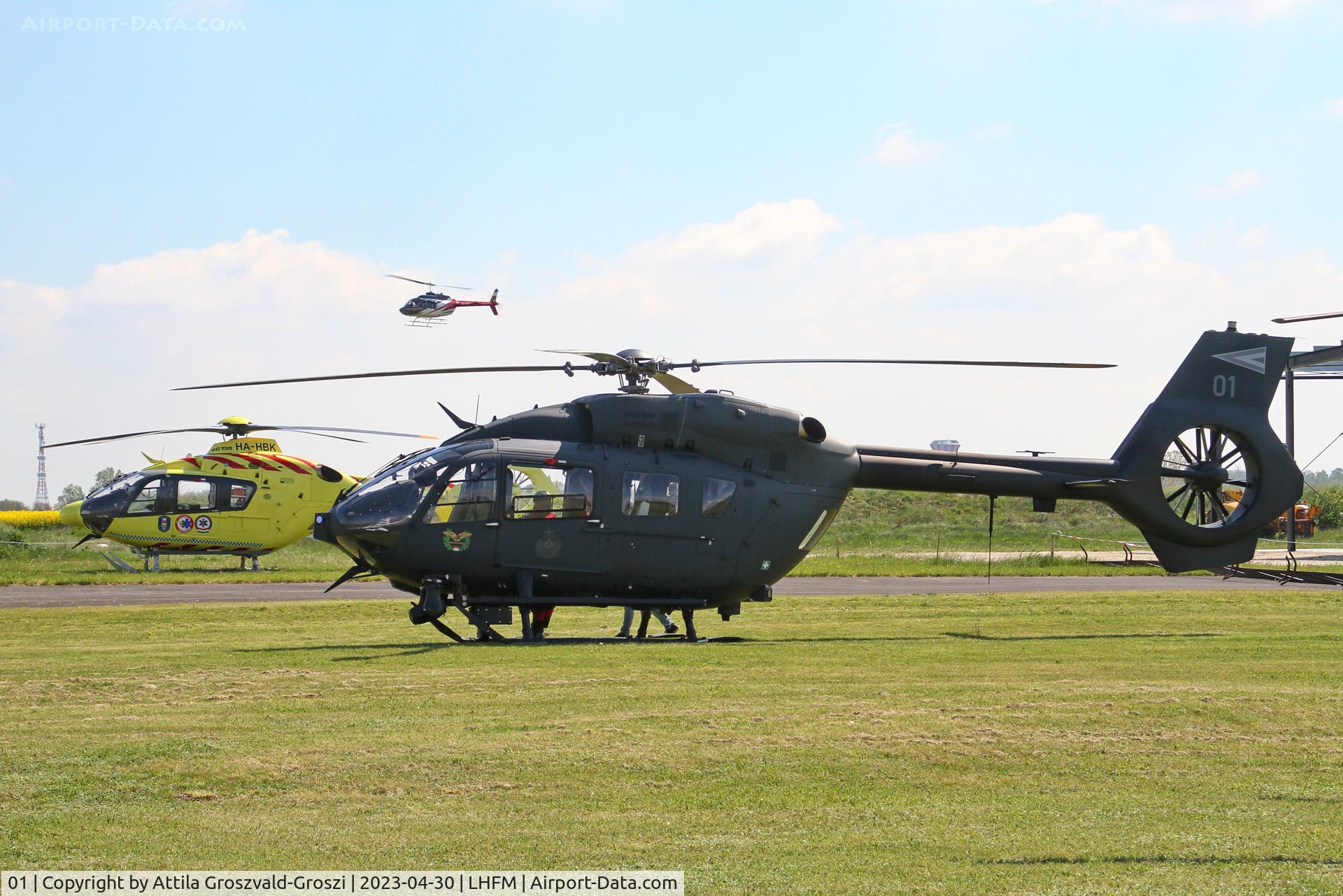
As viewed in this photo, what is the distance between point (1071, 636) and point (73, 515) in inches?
1127

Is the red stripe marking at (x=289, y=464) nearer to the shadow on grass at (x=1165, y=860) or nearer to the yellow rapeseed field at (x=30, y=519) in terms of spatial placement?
the yellow rapeseed field at (x=30, y=519)

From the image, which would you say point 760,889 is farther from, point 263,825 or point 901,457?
point 901,457

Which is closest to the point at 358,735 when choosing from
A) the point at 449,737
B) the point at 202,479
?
the point at 449,737

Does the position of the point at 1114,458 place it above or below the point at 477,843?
above

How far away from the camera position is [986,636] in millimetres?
17969

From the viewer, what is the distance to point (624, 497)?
16.9m

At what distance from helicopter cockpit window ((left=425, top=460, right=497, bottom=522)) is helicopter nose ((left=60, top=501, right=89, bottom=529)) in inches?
909

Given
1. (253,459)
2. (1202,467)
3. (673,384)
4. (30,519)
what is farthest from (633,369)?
(30,519)

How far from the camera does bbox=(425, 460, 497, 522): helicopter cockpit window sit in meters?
16.4

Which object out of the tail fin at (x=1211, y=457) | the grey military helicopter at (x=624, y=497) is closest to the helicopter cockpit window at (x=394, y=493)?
the grey military helicopter at (x=624, y=497)

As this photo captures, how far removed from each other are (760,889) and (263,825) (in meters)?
3.01

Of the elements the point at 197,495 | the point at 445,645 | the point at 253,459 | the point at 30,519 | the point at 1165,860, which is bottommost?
the point at 30,519

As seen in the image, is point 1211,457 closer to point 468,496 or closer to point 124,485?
point 468,496

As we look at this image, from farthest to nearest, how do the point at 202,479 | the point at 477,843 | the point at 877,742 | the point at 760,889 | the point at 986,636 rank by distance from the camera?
1. the point at 202,479
2. the point at 986,636
3. the point at 877,742
4. the point at 477,843
5. the point at 760,889
